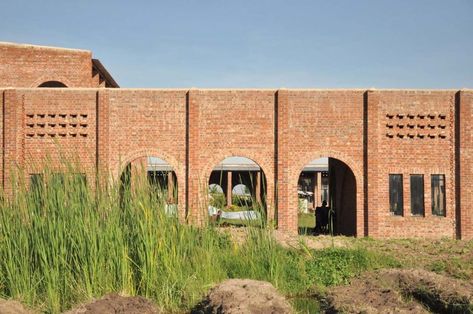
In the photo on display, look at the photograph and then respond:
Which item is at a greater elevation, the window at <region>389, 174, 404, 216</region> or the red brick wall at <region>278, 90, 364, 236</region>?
the red brick wall at <region>278, 90, 364, 236</region>

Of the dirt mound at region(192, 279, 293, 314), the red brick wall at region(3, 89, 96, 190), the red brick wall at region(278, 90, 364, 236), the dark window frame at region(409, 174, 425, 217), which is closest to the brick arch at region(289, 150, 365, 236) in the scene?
the red brick wall at region(278, 90, 364, 236)

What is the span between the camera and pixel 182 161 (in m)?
16.4

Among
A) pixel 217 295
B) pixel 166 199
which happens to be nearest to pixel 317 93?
pixel 166 199

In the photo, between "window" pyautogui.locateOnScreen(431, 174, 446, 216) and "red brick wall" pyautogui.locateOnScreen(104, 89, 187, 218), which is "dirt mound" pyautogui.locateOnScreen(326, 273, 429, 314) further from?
"red brick wall" pyautogui.locateOnScreen(104, 89, 187, 218)

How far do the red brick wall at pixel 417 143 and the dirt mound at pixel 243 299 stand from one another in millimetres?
10271

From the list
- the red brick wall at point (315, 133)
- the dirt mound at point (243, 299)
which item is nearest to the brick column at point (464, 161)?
the red brick wall at point (315, 133)

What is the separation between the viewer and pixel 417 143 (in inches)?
649

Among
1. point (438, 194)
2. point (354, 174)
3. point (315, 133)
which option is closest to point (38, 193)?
point (315, 133)

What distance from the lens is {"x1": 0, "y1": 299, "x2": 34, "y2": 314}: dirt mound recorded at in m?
6.43

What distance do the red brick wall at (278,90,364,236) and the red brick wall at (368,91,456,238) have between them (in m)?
0.59

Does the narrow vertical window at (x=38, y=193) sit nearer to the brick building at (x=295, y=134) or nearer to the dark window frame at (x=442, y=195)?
the brick building at (x=295, y=134)

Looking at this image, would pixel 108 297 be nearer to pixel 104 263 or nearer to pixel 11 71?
pixel 104 263

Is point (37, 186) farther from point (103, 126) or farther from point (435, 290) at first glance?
point (103, 126)

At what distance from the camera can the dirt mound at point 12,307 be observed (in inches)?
253
